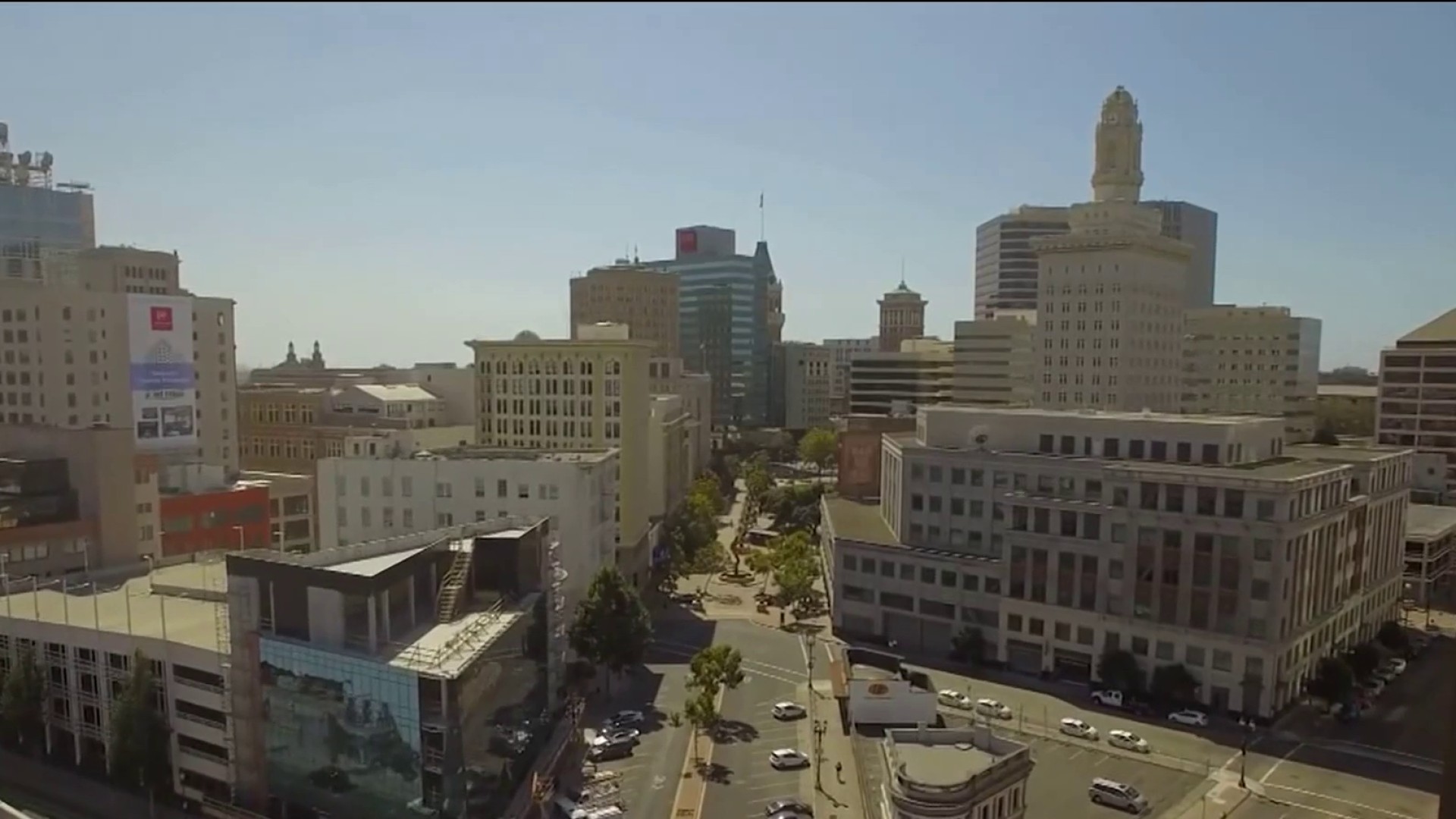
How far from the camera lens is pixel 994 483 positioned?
51.1 meters

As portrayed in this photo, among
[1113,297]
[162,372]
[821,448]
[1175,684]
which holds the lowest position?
[1175,684]

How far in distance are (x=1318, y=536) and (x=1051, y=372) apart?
4367 centimetres

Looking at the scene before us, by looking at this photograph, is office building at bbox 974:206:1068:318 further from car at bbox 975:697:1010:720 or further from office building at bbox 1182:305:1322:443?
car at bbox 975:697:1010:720

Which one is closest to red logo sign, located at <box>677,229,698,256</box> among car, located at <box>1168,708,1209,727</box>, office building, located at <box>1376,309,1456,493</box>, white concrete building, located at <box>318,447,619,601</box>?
office building, located at <box>1376,309,1456,493</box>

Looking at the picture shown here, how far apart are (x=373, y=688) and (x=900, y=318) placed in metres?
127

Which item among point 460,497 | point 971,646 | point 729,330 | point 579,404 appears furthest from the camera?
point 729,330

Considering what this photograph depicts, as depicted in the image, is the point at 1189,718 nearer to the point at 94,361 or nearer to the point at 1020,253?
the point at 94,361

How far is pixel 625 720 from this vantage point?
40.5 m

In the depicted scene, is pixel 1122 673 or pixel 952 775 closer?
pixel 952 775

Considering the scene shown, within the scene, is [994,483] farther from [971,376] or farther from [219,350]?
[219,350]

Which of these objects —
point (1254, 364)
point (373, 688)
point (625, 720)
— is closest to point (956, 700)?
point (625, 720)

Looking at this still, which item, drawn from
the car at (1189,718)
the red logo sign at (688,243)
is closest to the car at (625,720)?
the car at (1189,718)

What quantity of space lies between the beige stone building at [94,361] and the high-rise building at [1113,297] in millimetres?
69820

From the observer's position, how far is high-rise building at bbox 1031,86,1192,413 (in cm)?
8269
